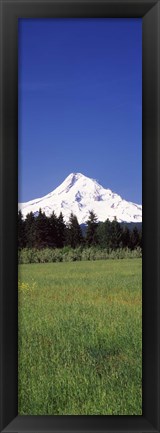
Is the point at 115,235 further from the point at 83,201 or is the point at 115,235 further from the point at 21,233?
the point at 21,233

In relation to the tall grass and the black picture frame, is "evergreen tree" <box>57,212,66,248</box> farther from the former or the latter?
the black picture frame

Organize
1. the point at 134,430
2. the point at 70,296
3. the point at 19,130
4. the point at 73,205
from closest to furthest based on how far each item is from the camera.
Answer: the point at 134,430
the point at 19,130
the point at 73,205
the point at 70,296

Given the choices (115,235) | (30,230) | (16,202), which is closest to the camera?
(16,202)

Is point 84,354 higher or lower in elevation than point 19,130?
lower

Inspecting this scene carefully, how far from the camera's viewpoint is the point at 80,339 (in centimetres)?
132

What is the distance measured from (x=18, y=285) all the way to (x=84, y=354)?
324mm

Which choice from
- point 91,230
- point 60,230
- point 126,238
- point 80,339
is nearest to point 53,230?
point 60,230

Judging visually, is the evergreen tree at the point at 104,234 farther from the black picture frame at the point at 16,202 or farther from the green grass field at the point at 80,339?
the black picture frame at the point at 16,202

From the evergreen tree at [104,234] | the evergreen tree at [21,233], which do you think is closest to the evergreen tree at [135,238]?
the evergreen tree at [104,234]

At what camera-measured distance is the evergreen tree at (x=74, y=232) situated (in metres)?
1.35

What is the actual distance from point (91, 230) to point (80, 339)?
376 millimetres

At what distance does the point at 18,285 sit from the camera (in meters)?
1.19
